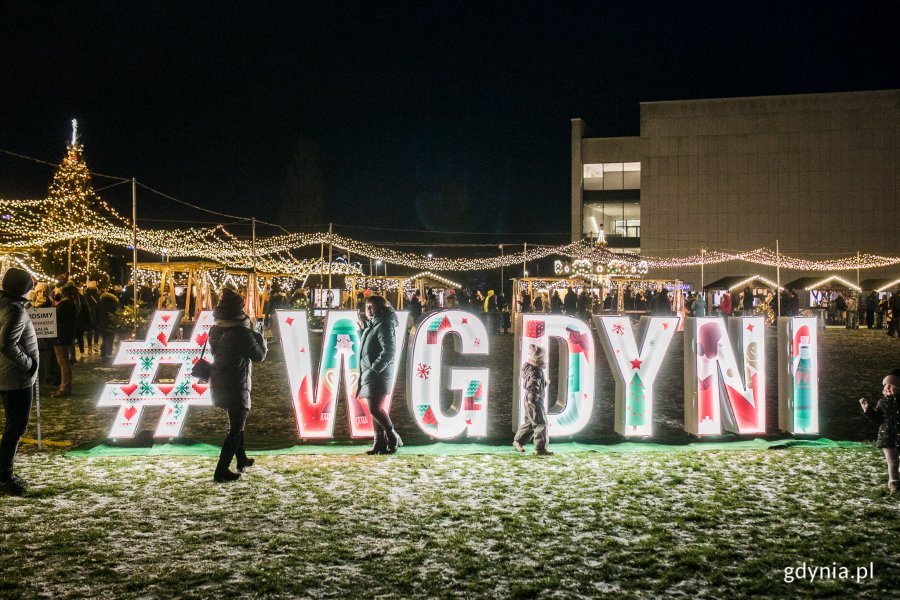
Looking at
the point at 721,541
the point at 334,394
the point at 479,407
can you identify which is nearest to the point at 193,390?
the point at 334,394

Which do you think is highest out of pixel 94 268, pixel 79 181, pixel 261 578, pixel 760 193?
pixel 760 193

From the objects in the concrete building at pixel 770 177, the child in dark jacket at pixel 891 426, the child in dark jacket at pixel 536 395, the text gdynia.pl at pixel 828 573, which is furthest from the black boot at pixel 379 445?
the concrete building at pixel 770 177

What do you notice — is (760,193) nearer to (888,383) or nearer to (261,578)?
(888,383)

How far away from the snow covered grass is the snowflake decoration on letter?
92 centimetres

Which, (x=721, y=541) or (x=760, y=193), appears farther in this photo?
(x=760, y=193)

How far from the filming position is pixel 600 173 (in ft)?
193

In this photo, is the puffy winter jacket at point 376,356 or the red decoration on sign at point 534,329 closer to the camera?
the puffy winter jacket at point 376,356

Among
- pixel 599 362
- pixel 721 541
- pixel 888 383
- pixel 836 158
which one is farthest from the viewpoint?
pixel 836 158

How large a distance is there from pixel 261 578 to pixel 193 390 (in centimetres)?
420

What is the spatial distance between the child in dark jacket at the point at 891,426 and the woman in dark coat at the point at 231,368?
18.1 ft

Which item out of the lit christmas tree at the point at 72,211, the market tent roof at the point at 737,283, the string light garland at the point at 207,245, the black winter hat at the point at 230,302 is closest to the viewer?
the black winter hat at the point at 230,302

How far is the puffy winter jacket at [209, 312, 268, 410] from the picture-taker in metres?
6.82

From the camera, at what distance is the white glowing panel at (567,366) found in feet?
26.9

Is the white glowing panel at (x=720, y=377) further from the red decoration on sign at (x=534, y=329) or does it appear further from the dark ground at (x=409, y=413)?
the red decoration on sign at (x=534, y=329)
